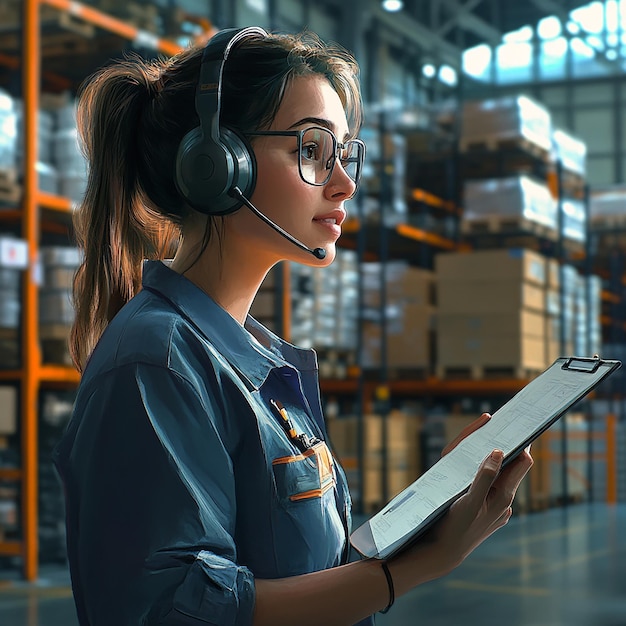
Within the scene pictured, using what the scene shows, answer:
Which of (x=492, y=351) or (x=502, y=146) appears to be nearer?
(x=492, y=351)

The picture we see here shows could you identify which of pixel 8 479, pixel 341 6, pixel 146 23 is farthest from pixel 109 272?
pixel 341 6

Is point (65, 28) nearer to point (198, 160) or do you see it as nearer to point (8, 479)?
point (8, 479)

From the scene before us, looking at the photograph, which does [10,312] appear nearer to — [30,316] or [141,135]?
[30,316]

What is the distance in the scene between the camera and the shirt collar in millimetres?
1200

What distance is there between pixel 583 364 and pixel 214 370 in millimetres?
460

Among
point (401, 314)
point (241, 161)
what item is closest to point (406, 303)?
point (401, 314)

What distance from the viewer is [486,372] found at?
10.5 metres

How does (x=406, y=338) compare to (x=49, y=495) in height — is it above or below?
above

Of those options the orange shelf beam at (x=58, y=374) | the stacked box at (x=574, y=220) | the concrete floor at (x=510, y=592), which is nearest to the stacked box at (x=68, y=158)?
the orange shelf beam at (x=58, y=374)

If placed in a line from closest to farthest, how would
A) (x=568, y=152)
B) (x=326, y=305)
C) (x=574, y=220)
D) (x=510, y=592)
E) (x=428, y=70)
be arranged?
(x=510, y=592), (x=326, y=305), (x=574, y=220), (x=568, y=152), (x=428, y=70)

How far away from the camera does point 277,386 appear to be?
125 cm


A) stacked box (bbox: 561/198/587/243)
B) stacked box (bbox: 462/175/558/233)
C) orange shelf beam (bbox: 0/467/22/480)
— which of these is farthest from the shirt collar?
stacked box (bbox: 561/198/587/243)

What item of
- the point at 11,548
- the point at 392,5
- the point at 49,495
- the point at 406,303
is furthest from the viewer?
the point at 392,5

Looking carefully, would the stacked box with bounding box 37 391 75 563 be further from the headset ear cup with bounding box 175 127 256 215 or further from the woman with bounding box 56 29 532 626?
the headset ear cup with bounding box 175 127 256 215
